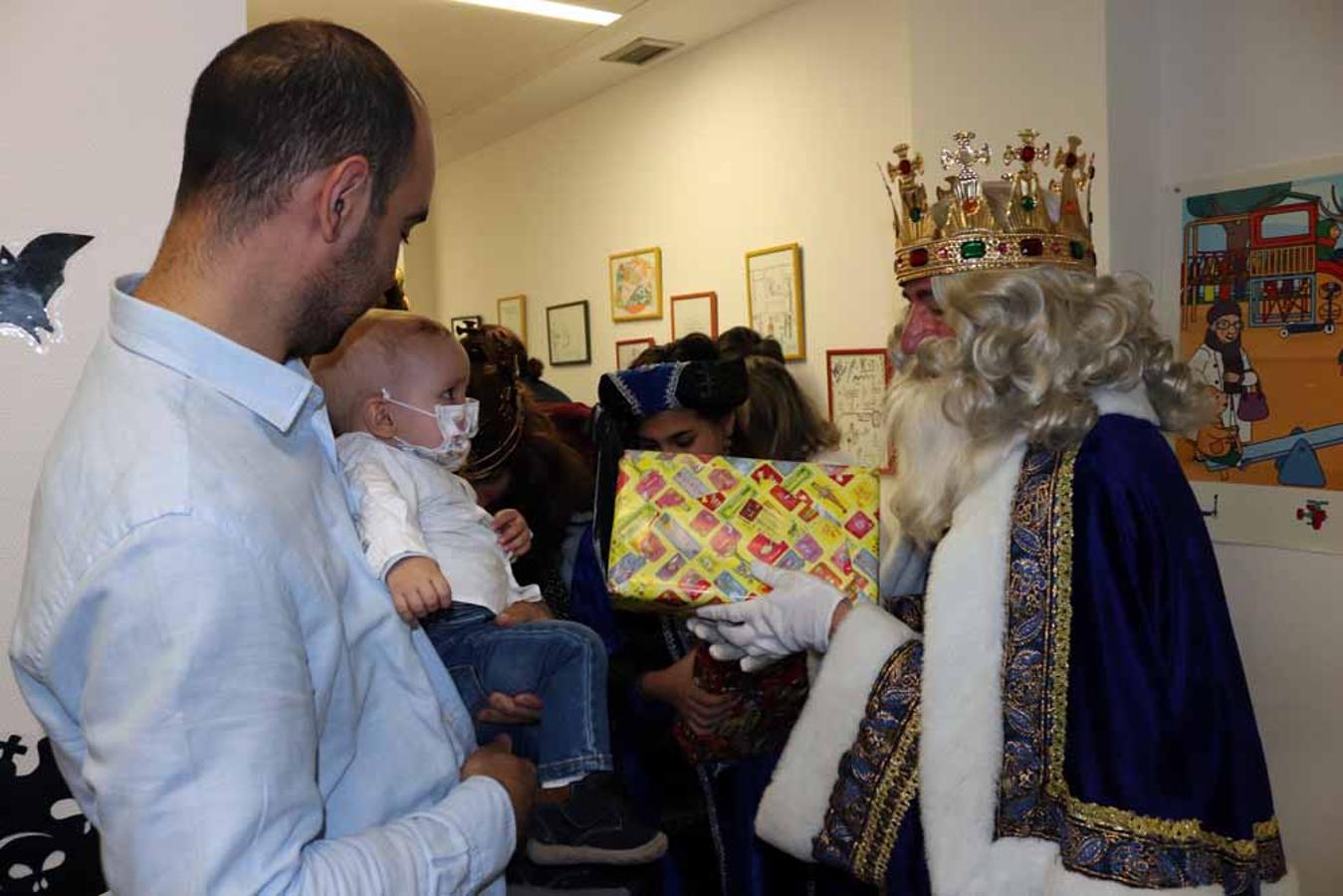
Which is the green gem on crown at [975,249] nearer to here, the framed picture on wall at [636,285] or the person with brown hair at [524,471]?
the person with brown hair at [524,471]

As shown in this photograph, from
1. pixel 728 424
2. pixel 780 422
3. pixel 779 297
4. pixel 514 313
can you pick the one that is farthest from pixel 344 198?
pixel 514 313

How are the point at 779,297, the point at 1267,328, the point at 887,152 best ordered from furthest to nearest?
1. the point at 779,297
2. the point at 887,152
3. the point at 1267,328

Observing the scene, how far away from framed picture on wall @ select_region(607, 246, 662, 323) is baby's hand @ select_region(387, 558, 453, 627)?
13.8 ft

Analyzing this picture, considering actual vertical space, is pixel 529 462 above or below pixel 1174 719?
above

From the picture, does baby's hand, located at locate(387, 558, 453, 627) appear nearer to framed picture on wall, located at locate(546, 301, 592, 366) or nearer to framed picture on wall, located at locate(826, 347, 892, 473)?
framed picture on wall, located at locate(826, 347, 892, 473)

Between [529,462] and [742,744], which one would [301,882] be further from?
[529,462]

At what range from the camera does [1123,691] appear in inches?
55.6

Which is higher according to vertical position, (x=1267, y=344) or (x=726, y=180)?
(x=726, y=180)

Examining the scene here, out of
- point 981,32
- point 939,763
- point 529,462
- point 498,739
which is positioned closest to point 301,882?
point 498,739

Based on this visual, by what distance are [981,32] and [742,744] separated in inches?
83.7

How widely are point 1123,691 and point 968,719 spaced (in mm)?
204

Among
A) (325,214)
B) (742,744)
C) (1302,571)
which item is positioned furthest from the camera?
(1302,571)

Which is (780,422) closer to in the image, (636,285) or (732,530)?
(732,530)

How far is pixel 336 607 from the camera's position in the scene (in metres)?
0.98
